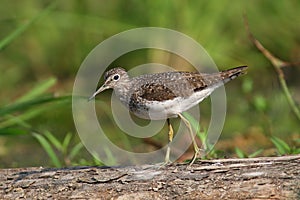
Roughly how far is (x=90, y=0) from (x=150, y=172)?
186 inches

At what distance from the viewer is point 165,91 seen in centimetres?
489

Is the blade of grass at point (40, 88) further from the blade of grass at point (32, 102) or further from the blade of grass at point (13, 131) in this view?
the blade of grass at point (13, 131)

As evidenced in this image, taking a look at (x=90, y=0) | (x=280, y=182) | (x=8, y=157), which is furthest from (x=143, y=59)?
(x=280, y=182)

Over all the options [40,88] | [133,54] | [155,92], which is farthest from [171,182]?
[133,54]

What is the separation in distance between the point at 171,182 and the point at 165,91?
2.07 ft

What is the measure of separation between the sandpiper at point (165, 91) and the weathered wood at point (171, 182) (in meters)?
0.26

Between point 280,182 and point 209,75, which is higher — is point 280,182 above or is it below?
below

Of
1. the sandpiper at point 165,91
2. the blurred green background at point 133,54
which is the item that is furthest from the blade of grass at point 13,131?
the blurred green background at point 133,54

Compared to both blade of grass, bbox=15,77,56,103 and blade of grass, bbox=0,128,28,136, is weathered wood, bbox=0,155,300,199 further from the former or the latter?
blade of grass, bbox=15,77,56,103

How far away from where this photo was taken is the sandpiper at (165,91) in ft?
15.7

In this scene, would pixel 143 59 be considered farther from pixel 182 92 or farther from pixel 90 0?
pixel 182 92

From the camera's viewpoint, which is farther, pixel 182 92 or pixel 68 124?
pixel 68 124

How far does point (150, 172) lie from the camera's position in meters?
4.81

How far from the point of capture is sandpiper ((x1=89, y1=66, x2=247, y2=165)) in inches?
189
